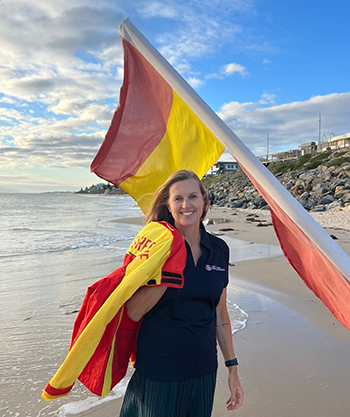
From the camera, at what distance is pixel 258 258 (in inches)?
368

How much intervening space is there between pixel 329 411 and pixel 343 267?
199 centimetres

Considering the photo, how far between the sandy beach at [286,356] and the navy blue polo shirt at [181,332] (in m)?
1.51

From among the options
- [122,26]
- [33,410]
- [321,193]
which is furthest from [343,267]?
[321,193]

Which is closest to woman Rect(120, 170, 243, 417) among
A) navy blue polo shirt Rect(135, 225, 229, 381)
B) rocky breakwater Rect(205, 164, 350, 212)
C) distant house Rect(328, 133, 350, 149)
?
navy blue polo shirt Rect(135, 225, 229, 381)

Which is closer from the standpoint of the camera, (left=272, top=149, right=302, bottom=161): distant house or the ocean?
the ocean

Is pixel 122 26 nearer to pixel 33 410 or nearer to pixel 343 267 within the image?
pixel 343 267

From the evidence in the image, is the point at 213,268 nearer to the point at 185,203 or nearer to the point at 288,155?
the point at 185,203

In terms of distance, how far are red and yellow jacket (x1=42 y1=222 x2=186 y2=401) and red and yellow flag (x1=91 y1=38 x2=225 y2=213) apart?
1.10 meters

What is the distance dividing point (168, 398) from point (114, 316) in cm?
51

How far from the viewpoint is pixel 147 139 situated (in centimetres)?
306

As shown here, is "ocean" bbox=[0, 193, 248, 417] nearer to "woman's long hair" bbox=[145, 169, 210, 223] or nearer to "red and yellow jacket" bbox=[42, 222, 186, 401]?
"red and yellow jacket" bbox=[42, 222, 186, 401]

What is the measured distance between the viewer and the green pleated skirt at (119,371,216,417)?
184 cm

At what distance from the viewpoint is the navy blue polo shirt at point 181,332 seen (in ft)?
6.17

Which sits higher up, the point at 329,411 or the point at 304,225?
the point at 304,225
